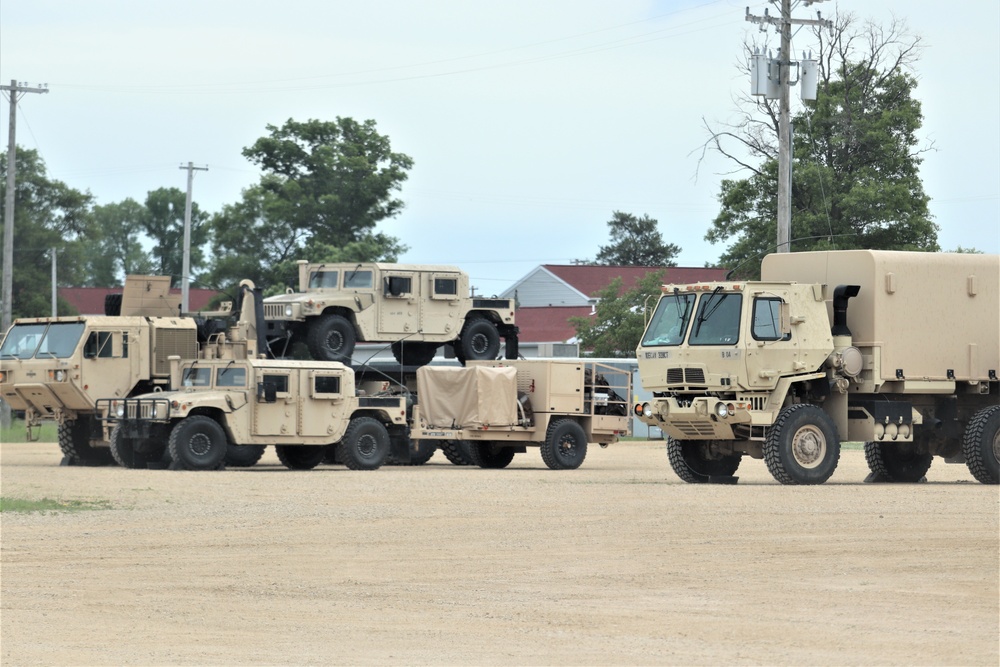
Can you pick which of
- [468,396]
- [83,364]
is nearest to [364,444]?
[468,396]

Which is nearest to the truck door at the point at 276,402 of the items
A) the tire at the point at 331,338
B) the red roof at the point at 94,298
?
the tire at the point at 331,338

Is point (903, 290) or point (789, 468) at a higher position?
point (903, 290)

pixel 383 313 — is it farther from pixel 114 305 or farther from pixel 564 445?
pixel 114 305

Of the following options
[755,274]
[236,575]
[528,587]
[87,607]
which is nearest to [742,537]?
[528,587]

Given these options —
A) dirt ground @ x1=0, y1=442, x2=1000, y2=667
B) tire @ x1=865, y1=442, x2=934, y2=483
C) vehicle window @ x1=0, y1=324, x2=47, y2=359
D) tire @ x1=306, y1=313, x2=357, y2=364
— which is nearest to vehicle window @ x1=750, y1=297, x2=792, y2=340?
dirt ground @ x1=0, y1=442, x2=1000, y2=667

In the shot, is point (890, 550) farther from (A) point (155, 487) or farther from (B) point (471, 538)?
(A) point (155, 487)

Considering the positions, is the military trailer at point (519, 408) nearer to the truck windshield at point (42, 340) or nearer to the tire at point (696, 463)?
the truck windshield at point (42, 340)

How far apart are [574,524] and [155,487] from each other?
803cm

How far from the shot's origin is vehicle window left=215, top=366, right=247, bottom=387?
28844 mm

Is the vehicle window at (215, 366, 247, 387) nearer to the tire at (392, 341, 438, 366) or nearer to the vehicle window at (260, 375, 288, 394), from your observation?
the vehicle window at (260, 375, 288, 394)

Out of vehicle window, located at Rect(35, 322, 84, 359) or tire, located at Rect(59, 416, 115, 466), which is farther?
tire, located at Rect(59, 416, 115, 466)

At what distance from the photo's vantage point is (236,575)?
45.1 feet

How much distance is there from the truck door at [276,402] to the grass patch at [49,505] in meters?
7.73

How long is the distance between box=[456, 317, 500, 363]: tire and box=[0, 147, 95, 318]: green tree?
41.6m
